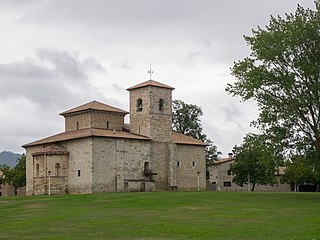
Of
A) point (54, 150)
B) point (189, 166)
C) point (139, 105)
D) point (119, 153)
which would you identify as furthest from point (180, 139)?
point (54, 150)

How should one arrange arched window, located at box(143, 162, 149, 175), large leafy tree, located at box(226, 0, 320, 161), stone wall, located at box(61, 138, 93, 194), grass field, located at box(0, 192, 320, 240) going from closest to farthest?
grass field, located at box(0, 192, 320, 240), large leafy tree, located at box(226, 0, 320, 161), stone wall, located at box(61, 138, 93, 194), arched window, located at box(143, 162, 149, 175)

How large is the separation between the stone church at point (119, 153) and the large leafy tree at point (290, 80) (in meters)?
25.6

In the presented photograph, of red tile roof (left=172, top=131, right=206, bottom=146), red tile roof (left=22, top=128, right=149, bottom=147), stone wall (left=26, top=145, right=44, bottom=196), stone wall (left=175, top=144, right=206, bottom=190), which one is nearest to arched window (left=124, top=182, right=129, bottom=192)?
red tile roof (left=22, top=128, right=149, bottom=147)

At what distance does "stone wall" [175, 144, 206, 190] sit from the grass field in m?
27.6

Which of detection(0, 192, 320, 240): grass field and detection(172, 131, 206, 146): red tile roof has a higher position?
detection(172, 131, 206, 146): red tile roof

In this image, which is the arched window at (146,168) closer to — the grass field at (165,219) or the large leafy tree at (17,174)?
the grass field at (165,219)

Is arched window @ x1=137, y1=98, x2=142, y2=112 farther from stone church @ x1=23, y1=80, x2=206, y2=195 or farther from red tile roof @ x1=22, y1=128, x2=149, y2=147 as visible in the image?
red tile roof @ x1=22, y1=128, x2=149, y2=147

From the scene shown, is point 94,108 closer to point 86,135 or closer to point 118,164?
point 86,135

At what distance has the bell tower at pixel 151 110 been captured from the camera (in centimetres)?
8012

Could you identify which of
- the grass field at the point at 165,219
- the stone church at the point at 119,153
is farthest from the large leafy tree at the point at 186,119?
the grass field at the point at 165,219

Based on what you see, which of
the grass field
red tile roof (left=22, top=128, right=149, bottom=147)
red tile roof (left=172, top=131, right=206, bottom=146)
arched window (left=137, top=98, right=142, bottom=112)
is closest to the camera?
the grass field

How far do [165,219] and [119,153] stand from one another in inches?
1584

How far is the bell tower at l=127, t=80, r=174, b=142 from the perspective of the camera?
80.1 metres

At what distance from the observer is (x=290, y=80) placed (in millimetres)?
51094
